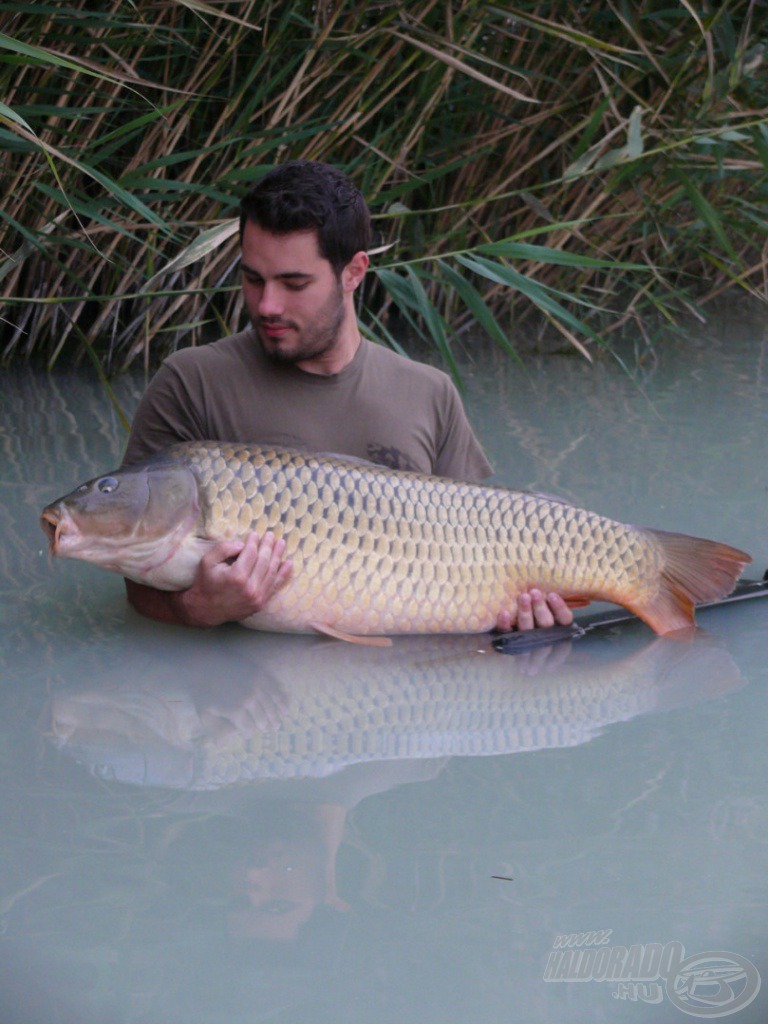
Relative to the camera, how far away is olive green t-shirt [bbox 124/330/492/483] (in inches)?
92.1

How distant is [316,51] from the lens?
384 cm

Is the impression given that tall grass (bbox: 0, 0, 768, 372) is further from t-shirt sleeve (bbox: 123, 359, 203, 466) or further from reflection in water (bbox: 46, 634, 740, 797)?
reflection in water (bbox: 46, 634, 740, 797)

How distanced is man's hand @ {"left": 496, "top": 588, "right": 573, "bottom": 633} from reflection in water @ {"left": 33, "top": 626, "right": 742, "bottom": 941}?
0.05 m

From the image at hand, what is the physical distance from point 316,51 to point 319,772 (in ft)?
8.79

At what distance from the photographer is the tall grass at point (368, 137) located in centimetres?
328

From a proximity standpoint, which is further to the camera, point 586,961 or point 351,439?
point 351,439

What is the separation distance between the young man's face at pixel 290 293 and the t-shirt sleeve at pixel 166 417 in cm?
17

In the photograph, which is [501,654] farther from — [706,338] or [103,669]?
[706,338]

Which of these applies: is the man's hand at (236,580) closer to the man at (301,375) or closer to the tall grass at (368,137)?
the man at (301,375)

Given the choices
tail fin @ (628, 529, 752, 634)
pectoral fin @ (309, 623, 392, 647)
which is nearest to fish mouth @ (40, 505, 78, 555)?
pectoral fin @ (309, 623, 392, 647)

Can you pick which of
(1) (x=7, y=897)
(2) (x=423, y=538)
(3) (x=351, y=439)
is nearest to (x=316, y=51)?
(3) (x=351, y=439)

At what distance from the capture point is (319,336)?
2307 millimetres

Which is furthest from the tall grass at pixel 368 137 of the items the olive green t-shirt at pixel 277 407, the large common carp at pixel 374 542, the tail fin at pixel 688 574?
the tail fin at pixel 688 574

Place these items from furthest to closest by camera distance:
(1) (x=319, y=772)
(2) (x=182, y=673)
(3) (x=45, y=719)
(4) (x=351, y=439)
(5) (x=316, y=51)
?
(5) (x=316, y=51), (4) (x=351, y=439), (2) (x=182, y=673), (3) (x=45, y=719), (1) (x=319, y=772)
